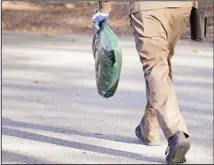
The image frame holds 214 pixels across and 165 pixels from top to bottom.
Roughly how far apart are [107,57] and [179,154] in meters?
0.84

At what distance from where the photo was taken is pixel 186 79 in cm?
910

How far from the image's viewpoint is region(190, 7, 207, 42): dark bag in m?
4.91

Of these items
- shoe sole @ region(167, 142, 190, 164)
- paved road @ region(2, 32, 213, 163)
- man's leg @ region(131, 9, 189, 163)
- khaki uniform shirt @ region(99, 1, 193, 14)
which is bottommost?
paved road @ region(2, 32, 213, 163)

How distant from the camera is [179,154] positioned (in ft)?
15.2

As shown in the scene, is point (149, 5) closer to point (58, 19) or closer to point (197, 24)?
point (197, 24)

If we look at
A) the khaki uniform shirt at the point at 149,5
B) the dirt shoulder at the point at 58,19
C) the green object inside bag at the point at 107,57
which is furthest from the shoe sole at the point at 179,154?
the dirt shoulder at the point at 58,19

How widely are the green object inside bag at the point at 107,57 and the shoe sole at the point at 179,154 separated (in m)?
0.68

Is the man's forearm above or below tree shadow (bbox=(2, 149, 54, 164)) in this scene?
above

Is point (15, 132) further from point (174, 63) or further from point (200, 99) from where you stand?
point (174, 63)

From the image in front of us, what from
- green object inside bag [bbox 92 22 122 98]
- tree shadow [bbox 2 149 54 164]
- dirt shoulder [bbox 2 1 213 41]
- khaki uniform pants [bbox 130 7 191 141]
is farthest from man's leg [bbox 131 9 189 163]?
dirt shoulder [bbox 2 1 213 41]

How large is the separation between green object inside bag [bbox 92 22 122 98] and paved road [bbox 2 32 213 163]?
21.7 inches

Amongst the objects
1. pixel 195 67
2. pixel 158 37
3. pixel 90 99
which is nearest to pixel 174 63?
pixel 195 67

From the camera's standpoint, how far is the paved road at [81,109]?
17.1 feet

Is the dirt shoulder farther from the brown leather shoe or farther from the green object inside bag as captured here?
the brown leather shoe
